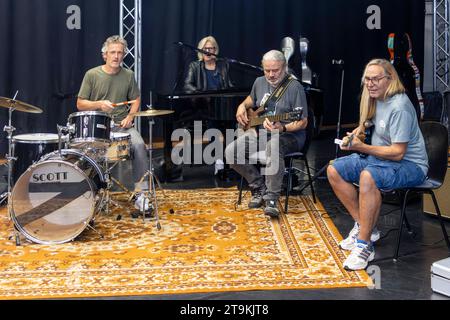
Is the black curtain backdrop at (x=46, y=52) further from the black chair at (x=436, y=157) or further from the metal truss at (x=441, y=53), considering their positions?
the black chair at (x=436, y=157)

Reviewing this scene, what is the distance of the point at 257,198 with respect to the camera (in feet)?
16.6

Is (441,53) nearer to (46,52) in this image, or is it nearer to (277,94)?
(277,94)

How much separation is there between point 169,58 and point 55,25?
1.57 m

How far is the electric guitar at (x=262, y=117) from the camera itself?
4.62 metres

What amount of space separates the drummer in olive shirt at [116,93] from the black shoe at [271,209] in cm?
98

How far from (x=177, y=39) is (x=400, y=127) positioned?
514 cm

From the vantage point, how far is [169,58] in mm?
8289

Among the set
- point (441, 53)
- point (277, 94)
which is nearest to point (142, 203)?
point (277, 94)

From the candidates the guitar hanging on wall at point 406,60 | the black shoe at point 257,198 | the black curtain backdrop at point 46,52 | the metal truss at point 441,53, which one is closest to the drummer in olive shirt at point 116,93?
the black shoe at point 257,198

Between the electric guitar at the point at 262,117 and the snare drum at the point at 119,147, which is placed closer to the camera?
the snare drum at the point at 119,147

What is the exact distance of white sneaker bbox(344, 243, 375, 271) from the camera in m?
3.53

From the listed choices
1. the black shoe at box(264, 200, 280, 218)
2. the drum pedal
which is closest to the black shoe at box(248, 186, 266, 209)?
the black shoe at box(264, 200, 280, 218)
